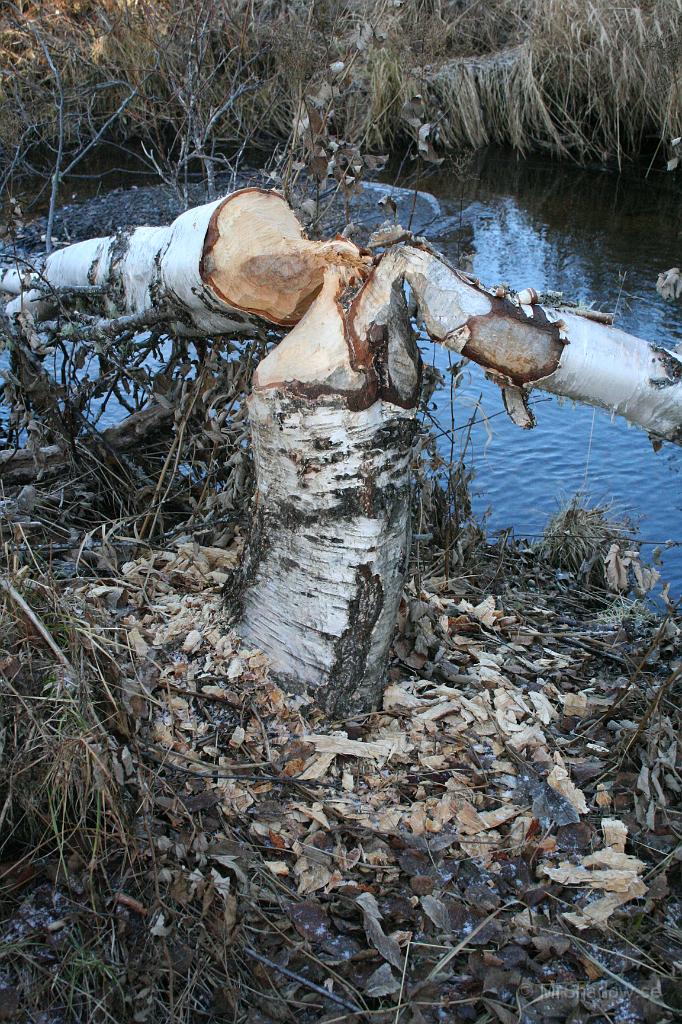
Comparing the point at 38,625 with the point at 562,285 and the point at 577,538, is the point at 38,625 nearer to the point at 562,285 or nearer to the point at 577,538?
the point at 577,538

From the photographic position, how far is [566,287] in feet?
24.5

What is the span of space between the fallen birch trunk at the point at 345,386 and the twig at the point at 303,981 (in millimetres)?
780

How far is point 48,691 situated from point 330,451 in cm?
96

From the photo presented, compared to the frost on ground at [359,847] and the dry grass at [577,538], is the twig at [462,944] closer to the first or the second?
the frost on ground at [359,847]

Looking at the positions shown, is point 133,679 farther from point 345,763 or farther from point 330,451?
point 330,451

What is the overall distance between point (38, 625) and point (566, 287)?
5.99 m

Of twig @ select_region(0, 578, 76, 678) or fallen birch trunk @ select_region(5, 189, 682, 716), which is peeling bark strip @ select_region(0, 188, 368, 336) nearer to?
fallen birch trunk @ select_region(5, 189, 682, 716)

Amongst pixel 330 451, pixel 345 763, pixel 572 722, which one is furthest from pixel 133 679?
pixel 572 722

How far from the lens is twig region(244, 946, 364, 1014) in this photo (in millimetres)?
2088

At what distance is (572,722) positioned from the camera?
9.70ft

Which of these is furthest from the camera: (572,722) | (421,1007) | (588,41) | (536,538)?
(588,41)

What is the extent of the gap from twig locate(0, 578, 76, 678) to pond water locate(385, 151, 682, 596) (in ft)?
5.10

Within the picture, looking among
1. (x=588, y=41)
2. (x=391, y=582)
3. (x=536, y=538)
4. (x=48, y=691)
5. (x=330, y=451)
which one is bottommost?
(x=536, y=538)

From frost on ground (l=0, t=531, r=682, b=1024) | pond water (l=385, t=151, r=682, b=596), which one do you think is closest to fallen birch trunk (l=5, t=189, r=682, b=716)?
frost on ground (l=0, t=531, r=682, b=1024)
